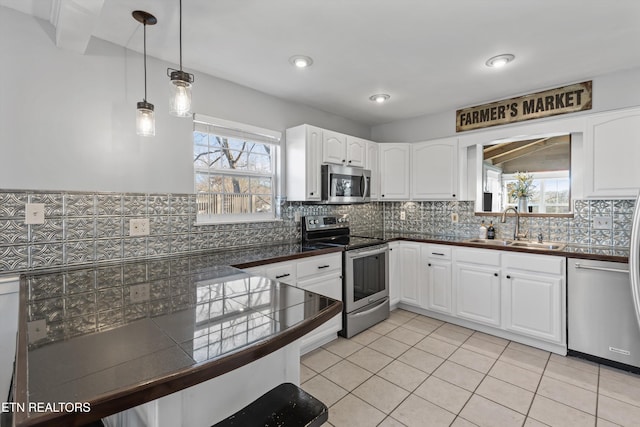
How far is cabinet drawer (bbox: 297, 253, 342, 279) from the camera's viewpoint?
2543mm

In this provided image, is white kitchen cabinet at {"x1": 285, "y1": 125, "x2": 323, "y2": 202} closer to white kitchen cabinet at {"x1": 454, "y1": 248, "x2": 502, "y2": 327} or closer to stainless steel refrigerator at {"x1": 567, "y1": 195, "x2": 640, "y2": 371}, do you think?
white kitchen cabinet at {"x1": 454, "y1": 248, "x2": 502, "y2": 327}

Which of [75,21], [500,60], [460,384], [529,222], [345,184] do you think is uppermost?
[500,60]

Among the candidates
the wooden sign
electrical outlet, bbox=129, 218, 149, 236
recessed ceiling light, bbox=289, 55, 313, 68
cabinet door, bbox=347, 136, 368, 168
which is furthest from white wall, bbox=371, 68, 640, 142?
electrical outlet, bbox=129, 218, 149, 236

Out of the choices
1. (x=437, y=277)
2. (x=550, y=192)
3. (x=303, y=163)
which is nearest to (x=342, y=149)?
(x=303, y=163)

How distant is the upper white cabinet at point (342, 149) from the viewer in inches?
126

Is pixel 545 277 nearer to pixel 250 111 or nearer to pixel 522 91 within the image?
pixel 522 91

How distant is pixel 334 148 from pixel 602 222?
2583 mm

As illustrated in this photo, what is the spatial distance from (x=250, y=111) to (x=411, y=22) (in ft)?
5.27

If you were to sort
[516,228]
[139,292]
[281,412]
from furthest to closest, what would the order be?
1. [516,228]
2. [139,292]
3. [281,412]

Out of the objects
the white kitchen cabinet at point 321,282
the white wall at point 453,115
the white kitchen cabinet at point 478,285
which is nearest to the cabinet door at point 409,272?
the white kitchen cabinet at point 478,285

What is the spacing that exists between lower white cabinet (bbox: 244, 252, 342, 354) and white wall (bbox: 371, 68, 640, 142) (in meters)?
2.09

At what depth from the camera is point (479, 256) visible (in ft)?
9.86

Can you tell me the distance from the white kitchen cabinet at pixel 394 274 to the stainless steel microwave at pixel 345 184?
0.67 m

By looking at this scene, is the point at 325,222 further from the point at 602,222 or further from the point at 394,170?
the point at 602,222
